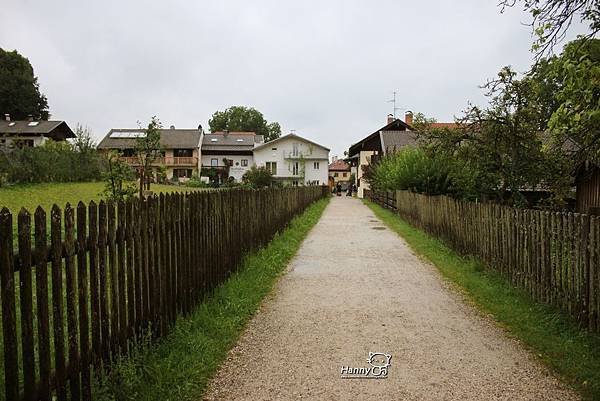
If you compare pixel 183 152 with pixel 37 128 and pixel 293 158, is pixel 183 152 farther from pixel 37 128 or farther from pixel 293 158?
pixel 37 128

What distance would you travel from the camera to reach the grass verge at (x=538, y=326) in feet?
14.9

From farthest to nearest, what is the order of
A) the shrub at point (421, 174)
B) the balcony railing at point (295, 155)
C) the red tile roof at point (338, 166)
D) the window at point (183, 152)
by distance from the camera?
1. the red tile roof at point (338, 166)
2. the balcony railing at point (295, 155)
3. the window at point (183, 152)
4. the shrub at point (421, 174)

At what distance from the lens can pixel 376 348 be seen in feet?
17.2

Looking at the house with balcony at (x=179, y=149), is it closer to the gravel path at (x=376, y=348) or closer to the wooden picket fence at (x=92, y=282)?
the gravel path at (x=376, y=348)

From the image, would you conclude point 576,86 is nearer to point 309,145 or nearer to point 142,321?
point 142,321

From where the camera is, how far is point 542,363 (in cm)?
483

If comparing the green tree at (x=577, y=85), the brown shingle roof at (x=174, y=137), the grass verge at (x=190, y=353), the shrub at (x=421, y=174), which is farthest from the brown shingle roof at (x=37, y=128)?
the green tree at (x=577, y=85)

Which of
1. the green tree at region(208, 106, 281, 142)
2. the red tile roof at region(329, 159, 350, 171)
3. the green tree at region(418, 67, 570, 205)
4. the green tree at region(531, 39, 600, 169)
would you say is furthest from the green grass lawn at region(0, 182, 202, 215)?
the red tile roof at region(329, 159, 350, 171)

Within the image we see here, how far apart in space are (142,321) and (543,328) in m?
4.34

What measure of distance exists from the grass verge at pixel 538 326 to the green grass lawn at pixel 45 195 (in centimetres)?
1456

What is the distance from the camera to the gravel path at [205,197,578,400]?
419 cm

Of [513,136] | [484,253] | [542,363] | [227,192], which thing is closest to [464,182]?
[513,136]

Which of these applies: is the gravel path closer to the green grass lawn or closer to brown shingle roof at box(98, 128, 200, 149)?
the green grass lawn

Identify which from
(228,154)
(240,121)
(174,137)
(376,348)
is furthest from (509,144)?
(240,121)
